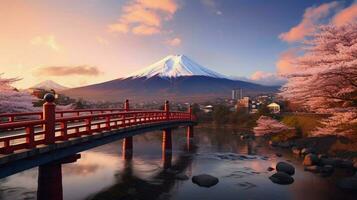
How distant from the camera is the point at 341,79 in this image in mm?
15602

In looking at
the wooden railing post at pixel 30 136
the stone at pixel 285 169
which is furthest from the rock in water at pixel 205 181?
the wooden railing post at pixel 30 136

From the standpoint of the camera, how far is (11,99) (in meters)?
24.2

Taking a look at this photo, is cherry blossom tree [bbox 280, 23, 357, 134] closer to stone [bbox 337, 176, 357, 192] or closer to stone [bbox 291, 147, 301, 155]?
stone [bbox 337, 176, 357, 192]

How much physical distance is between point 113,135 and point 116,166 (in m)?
8.50

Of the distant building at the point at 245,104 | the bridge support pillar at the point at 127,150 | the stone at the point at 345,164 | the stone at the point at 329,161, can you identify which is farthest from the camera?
the distant building at the point at 245,104

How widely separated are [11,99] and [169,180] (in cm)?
1259

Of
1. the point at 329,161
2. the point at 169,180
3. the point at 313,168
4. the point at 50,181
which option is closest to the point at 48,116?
the point at 50,181

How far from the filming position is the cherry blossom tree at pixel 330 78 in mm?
15195

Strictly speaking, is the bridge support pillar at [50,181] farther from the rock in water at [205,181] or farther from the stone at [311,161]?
the stone at [311,161]

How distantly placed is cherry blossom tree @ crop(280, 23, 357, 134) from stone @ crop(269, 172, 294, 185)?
7.16 metres

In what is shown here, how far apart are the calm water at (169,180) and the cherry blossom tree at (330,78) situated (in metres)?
6.88

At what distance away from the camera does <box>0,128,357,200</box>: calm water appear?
21.7 metres

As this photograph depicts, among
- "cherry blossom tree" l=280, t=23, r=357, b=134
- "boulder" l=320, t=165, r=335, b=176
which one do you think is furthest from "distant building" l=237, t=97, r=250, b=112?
"cherry blossom tree" l=280, t=23, r=357, b=134

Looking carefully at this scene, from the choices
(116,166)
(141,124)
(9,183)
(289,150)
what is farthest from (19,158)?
(289,150)
